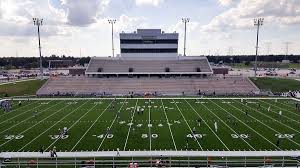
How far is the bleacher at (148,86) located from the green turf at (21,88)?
1.21 m

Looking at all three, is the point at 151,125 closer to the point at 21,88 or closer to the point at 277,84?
the point at 21,88

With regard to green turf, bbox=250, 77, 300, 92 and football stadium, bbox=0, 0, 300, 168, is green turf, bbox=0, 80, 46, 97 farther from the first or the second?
green turf, bbox=250, 77, 300, 92

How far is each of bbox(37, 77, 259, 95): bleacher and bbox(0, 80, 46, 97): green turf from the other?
3.97 feet

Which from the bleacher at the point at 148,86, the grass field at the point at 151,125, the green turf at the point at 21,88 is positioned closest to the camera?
the grass field at the point at 151,125

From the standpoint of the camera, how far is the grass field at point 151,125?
21.7 m

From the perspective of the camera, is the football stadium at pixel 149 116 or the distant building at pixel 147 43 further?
the distant building at pixel 147 43

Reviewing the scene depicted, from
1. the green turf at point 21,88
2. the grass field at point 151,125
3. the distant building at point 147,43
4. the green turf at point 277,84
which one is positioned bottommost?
the grass field at point 151,125

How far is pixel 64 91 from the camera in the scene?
49.9 metres

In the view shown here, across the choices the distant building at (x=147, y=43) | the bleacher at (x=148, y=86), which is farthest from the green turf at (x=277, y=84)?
the distant building at (x=147, y=43)

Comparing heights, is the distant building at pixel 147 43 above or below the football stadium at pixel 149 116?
above

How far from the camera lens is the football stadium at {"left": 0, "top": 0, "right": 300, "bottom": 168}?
19078 mm

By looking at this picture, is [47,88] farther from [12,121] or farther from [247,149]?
[247,149]

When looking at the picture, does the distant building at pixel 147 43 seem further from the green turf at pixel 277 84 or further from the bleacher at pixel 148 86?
the green turf at pixel 277 84

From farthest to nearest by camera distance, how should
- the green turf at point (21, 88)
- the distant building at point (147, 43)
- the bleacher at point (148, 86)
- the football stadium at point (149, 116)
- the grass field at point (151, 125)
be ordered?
the distant building at point (147, 43)
the bleacher at point (148, 86)
the green turf at point (21, 88)
the grass field at point (151, 125)
the football stadium at point (149, 116)
